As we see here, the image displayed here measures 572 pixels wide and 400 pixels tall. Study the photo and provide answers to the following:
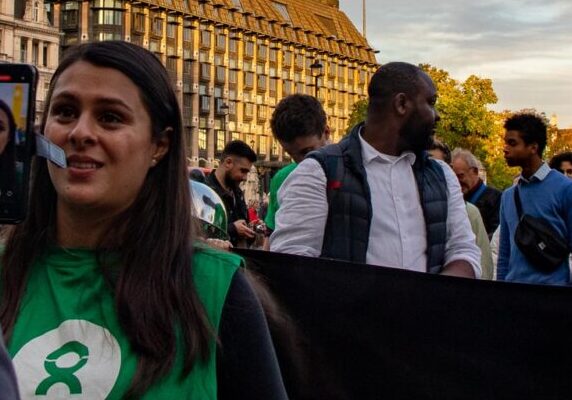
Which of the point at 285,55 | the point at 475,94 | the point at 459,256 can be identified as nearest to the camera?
the point at 459,256

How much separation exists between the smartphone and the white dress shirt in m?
2.80

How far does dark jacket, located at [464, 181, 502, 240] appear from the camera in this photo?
8.77 m

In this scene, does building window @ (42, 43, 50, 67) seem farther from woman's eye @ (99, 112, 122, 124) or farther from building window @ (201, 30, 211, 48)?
woman's eye @ (99, 112, 122, 124)

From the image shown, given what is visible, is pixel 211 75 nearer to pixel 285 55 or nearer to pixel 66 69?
pixel 285 55

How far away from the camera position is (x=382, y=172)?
429 cm

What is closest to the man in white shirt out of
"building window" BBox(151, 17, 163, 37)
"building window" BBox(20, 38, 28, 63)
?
"building window" BBox(20, 38, 28, 63)

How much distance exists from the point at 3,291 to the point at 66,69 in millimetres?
415

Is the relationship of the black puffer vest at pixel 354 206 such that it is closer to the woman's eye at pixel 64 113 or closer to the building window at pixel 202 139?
the woman's eye at pixel 64 113

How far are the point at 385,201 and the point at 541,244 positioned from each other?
76.0 inches

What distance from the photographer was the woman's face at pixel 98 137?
6.68 ft

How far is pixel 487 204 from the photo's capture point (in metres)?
8.80

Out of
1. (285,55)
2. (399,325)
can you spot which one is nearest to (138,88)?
(399,325)

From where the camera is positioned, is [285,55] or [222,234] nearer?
[222,234]

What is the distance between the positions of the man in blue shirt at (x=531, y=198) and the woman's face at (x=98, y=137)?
4.17 metres
